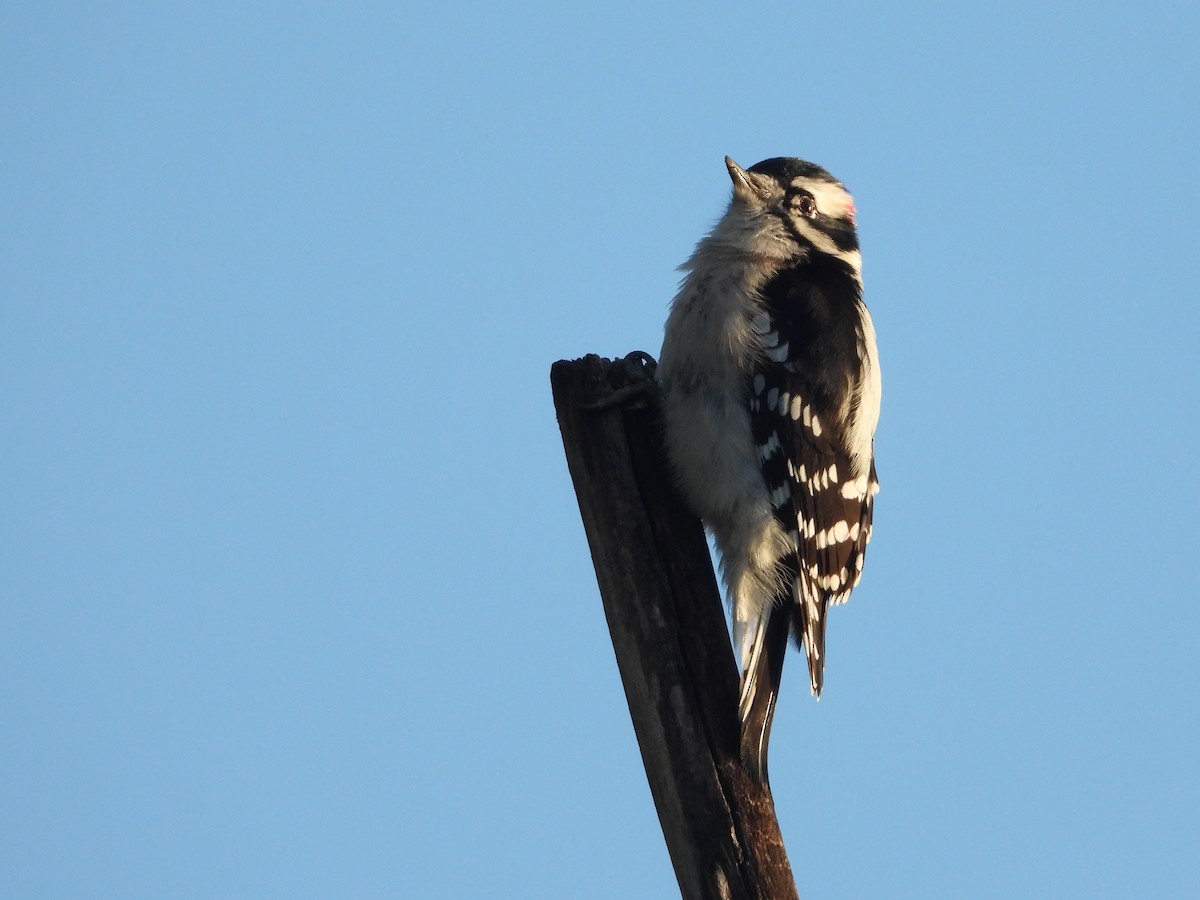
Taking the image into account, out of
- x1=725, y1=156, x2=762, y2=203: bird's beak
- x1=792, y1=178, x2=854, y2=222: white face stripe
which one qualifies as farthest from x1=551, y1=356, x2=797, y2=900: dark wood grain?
x1=792, y1=178, x2=854, y2=222: white face stripe

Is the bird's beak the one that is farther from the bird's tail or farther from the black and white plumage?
the bird's tail

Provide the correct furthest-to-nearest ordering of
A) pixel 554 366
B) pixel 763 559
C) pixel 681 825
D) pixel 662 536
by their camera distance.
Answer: pixel 763 559, pixel 554 366, pixel 662 536, pixel 681 825

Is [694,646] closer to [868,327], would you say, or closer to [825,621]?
[825,621]

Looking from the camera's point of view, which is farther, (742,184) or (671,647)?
(742,184)

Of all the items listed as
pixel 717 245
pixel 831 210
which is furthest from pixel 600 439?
pixel 831 210

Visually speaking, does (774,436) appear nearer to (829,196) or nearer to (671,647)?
(671,647)

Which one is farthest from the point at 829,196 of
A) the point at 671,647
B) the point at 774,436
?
the point at 671,647

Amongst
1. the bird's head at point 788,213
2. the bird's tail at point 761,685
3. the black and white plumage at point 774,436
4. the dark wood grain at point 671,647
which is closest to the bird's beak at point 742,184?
the bird's head at point 788,213

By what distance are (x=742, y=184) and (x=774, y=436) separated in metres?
1.31

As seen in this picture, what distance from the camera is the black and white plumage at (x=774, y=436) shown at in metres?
4.36

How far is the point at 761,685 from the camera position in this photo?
3.86 metres

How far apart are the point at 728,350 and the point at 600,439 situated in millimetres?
774

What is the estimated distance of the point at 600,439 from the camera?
3.95 metres

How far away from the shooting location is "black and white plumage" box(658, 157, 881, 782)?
4.36 m
